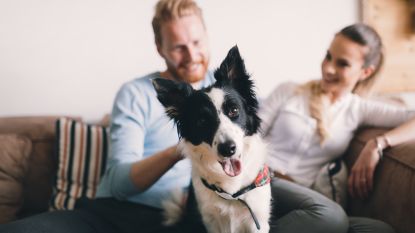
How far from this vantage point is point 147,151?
1698mm

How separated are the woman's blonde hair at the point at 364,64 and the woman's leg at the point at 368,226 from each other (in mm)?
470

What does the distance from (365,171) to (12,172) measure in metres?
1.82

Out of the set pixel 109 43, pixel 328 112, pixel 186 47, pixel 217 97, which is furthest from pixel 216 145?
pixel 109 43

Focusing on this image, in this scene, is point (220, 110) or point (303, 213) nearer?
point (220, 110)

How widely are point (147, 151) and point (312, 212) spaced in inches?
31.3

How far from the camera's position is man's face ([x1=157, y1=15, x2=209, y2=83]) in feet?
5.19

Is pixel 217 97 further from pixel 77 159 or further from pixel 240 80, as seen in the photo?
pixel 77 159

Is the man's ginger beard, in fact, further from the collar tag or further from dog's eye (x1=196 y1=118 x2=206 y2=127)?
the collar tag

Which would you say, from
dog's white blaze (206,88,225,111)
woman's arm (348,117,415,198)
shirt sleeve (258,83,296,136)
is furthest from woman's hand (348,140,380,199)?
dog's white blaze (206,88,225,111)

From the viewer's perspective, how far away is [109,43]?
7.65ft

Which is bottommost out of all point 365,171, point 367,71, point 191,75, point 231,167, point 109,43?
point 365,171

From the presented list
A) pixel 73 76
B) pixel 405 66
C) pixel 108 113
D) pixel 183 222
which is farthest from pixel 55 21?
pixel 405 66

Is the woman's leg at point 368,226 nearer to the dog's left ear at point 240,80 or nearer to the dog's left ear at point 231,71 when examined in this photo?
the dog's left ear at point 240,80

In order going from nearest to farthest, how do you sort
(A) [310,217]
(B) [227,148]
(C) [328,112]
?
(B) [227,148], (A) [310,217], (C) [328,112]
